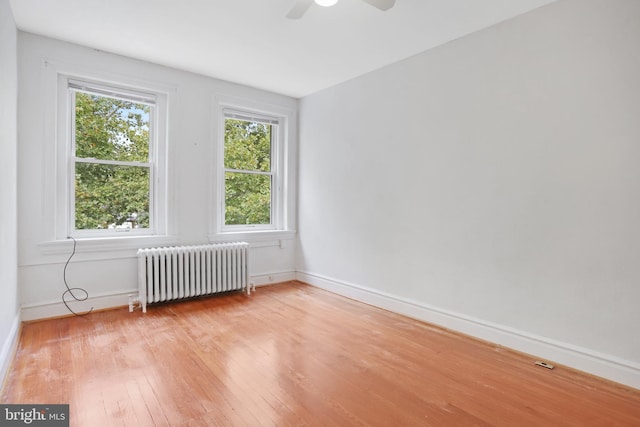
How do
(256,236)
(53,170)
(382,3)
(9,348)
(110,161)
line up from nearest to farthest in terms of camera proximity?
(382,3)
(9,348)
(53,170)
(110,161)
(256,236)

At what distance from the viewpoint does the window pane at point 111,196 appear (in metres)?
3.52

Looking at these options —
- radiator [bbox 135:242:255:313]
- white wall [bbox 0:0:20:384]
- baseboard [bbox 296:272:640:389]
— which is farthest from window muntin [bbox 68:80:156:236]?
baseboard [bbox 296:272:640:389]

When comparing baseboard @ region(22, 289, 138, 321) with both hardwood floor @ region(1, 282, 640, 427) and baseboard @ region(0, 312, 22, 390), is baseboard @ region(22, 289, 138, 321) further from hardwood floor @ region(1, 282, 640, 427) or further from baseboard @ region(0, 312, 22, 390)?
baseboard @ region(0, 312, 22, 390)

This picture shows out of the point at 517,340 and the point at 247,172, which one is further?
the point at 247,172

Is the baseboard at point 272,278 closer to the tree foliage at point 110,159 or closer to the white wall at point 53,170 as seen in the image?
the white wall at point 53,170

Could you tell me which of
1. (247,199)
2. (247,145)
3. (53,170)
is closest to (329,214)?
(247,199)

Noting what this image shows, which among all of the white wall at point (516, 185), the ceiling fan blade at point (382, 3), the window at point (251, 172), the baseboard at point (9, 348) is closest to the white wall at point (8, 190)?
the baseboard at point (9, 348)

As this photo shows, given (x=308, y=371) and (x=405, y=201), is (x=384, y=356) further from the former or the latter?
(x=405, y=201)

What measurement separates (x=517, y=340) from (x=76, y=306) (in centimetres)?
406

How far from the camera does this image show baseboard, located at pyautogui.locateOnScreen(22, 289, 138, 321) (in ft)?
10.4

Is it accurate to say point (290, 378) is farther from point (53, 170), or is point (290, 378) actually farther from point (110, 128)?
point (110, 128)

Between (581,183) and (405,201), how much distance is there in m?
1.51

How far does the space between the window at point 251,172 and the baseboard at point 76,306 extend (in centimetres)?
141

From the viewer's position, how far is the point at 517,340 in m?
2.73
